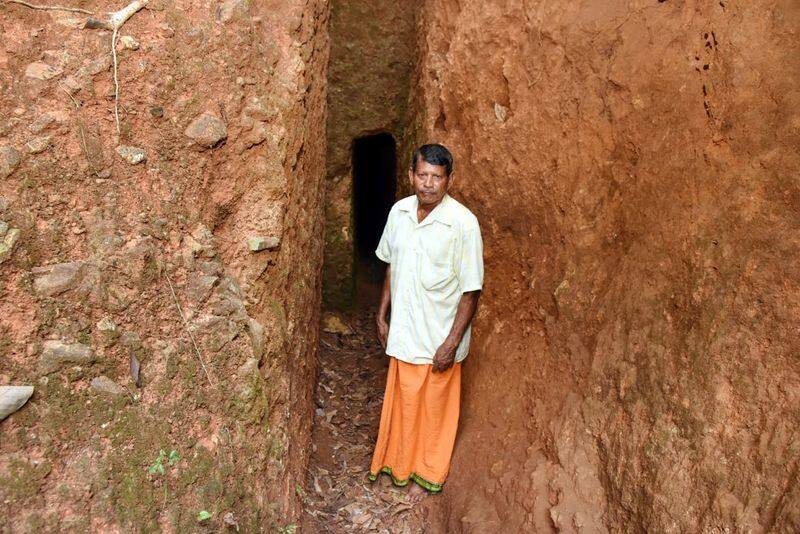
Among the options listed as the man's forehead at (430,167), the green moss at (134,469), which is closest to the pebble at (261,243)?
the man's forehead at (430,167)

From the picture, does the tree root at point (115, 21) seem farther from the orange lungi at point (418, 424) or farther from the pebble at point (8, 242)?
the orange lungi at point (418, 424)

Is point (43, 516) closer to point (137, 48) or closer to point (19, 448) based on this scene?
point (19, 448)

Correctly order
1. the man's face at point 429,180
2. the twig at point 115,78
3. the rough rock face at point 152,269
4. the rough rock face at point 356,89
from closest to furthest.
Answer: the rough rock face at point 152,269, the twig at point 115,78, the man's face at point 429,180, the rough rock face at point 356,89

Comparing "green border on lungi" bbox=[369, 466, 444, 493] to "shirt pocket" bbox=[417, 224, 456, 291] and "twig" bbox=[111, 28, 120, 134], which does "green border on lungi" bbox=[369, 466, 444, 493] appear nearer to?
"shirt pocket" bbox=[417, 224, 456, 291]

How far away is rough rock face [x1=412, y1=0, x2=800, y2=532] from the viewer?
2.62 meters

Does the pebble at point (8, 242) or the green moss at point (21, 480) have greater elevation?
the pebble at point (8, 242)

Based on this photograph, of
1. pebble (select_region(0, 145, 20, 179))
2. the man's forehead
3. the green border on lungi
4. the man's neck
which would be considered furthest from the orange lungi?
pebble (select_region(0, 145, 20, 179))

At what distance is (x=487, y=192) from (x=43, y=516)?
2752mm

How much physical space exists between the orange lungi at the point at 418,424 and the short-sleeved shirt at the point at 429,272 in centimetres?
14

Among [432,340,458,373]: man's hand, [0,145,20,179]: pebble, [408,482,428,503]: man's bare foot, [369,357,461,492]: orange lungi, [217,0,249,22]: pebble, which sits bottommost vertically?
[408,482,428,503]: man's bare foot

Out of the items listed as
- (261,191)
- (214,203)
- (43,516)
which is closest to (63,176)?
(214,203)

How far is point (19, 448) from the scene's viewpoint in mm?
2260

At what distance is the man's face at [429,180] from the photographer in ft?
11.2

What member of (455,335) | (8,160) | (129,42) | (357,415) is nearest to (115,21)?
(129,42)
